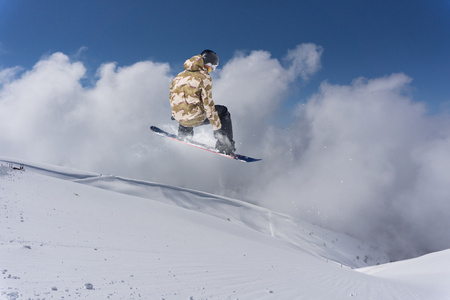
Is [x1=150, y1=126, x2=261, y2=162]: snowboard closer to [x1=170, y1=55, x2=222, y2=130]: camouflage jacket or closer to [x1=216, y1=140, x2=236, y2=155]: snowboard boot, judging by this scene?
[x1=216, y1=140, x2=236, y2=155]: snowboard boot

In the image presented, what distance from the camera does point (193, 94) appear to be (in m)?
4.09

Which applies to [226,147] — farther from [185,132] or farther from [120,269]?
[120,269]

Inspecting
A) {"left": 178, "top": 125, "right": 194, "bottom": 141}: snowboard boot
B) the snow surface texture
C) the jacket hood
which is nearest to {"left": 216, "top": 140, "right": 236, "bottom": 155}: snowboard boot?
{"left": 178, "top": 125, "right": 194, "bottom": 141}: snowboard boot

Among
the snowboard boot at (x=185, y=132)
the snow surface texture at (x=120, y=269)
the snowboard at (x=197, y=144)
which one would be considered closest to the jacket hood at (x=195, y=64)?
the snowboard boot at (x=185, y=132)

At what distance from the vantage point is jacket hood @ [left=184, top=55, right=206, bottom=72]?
12.9 feet

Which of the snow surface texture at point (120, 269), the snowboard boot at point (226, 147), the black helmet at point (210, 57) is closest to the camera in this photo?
the snow surface texture at point (120, 269)

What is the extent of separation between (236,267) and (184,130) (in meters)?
3.29

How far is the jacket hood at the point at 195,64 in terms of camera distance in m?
3.94

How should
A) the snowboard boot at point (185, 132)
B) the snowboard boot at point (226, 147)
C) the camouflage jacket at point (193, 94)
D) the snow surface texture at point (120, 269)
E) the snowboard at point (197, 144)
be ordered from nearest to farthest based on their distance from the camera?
1. the snow surface texture at point (120, 269)
2. the camouflage jacket at point (193, 94)
3. the snowboard boot at point (226, 147)
4. the snowboard boot at point (185, 132)
5. the snowboard at point (197, 144)

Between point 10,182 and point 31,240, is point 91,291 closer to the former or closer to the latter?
point 31,240

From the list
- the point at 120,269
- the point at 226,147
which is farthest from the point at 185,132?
the point at 120,269

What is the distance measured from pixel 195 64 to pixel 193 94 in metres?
0.48

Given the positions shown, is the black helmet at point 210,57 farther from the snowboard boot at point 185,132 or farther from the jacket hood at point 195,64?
the snowboard boot at point 185,132

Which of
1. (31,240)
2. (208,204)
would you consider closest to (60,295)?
(31,240)
